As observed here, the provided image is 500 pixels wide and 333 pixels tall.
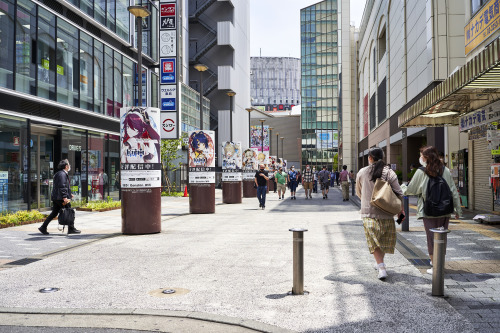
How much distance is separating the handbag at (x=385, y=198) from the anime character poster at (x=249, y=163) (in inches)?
952

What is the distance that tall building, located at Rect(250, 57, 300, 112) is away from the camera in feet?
576

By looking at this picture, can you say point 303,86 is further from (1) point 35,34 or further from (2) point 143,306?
(2) point 143,306

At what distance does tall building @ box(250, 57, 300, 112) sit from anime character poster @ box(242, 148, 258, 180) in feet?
474

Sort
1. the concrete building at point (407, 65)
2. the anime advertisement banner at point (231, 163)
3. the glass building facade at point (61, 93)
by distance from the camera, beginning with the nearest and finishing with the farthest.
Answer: the glass building facade at point (61, 93) → the concrete building at point (407, 65) → the anime advertisement banner at point (231, 163)

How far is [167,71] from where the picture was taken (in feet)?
79.3

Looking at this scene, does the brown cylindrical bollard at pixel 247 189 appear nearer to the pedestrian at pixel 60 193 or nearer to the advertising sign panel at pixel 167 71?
the advertising sign panel at pixel 167 71

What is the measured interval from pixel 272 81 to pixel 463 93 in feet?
547

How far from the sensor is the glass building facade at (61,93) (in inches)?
629

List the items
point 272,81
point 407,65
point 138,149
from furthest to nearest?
1. point 272,81
2. point 407,65
3. point 138,149

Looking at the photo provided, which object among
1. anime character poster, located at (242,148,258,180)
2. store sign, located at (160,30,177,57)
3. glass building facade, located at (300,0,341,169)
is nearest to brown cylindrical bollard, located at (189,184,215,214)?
store sign, located at (160,30,177,57)

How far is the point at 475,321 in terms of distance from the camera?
15.6ft

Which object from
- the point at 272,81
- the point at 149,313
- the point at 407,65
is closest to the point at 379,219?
the point at 149,313

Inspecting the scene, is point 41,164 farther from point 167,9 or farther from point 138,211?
point 167,9

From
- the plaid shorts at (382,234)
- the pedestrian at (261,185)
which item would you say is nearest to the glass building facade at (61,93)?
the pedestrian at (261,185)
